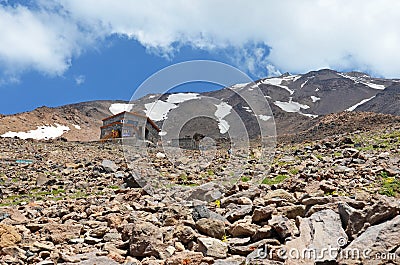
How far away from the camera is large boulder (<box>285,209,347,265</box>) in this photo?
4645 millimetres

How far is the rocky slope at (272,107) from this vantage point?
68062mm

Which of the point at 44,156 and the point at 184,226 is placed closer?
the point at 184,226

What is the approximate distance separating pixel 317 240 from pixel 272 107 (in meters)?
112

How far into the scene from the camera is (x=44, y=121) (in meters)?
79.9

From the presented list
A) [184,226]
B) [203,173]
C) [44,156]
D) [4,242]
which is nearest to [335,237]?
[184,226]

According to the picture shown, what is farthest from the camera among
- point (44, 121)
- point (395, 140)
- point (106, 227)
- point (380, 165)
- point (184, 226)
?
point (44, 121)

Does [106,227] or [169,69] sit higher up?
[169,69]

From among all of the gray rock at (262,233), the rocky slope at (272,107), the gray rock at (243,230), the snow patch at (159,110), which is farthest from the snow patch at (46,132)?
the gray rock at (262,233)

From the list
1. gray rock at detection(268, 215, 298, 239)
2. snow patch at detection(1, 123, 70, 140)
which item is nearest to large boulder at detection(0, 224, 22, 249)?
gray rock at detection(268, 215, 298, 239)

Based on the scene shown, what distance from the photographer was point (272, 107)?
4540 inches

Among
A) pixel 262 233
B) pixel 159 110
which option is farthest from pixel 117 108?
pixel 262 233

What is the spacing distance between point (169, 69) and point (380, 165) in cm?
659

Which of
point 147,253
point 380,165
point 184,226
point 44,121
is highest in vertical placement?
point 44,121

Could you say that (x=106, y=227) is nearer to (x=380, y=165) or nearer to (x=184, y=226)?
(x=184, y=226)
